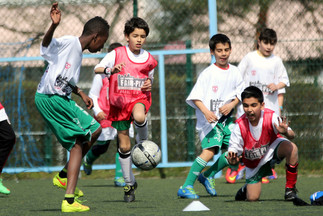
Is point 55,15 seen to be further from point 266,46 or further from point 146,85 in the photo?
point 266,46

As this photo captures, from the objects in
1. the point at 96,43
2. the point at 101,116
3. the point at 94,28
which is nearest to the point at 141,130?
the point at 96,43

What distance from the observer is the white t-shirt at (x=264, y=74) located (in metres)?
8.41

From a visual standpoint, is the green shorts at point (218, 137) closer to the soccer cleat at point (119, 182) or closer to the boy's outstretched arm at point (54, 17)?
the soccer cleat at point (119, 182)

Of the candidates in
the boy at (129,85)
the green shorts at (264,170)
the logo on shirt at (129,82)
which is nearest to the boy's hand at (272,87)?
the green shorts at (264,170)

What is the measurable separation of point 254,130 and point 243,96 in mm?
324

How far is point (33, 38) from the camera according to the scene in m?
10.4

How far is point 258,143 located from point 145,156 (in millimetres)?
1030

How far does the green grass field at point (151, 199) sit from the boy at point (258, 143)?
175 millimetres

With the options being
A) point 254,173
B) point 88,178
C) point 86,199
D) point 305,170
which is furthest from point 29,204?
point 305,170

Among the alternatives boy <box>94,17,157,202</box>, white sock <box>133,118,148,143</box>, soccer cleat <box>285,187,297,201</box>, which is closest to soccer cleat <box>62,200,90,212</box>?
boy <box>94,17,157,202</box>

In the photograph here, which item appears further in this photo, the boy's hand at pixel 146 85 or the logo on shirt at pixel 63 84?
the boy's hand at pixel 146 85

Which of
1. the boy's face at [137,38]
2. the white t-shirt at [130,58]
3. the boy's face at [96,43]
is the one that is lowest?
the white t-shirt at [130,58]

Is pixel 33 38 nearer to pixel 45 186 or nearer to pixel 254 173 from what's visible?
pixel 45 186

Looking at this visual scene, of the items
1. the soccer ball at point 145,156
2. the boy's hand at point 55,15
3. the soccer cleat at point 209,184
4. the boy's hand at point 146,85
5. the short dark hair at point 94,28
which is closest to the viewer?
the boy's hand at point 55,15
